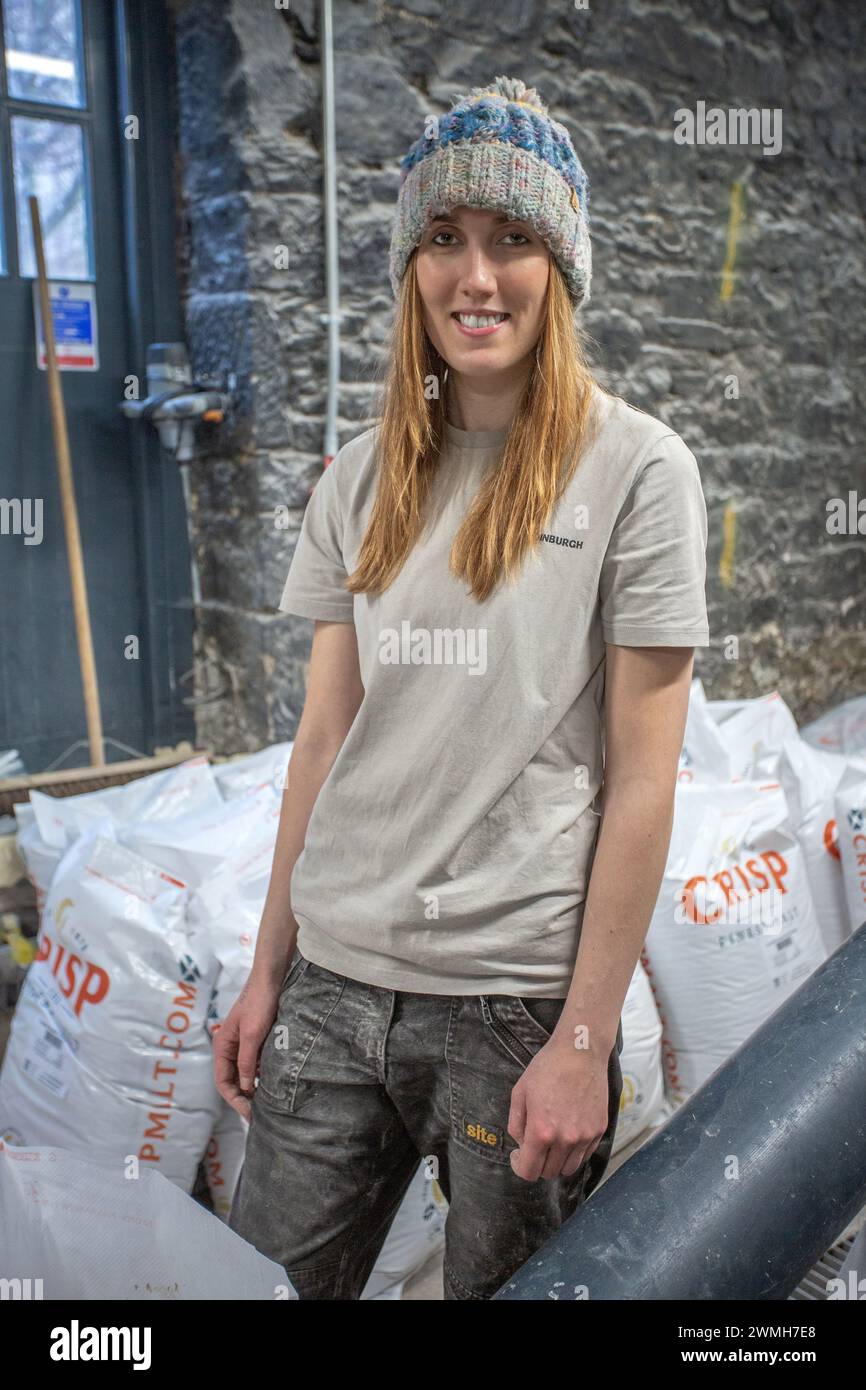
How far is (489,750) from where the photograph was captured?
1012mm

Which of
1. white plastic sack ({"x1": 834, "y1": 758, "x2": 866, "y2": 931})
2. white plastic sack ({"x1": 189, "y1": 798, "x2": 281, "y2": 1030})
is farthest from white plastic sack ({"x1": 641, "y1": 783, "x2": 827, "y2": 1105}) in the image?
white plastic sack ({"x1": 189, "y1": 798, "x2": 281, "y2": 1030})

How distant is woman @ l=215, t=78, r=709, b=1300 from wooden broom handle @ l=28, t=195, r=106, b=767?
1574 mm

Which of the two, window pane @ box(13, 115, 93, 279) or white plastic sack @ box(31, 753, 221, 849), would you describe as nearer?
white plastic sack @ box(31, 753, 221, 849)

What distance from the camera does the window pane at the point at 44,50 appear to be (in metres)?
2.43

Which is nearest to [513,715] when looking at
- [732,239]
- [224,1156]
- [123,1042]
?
[123,1042]

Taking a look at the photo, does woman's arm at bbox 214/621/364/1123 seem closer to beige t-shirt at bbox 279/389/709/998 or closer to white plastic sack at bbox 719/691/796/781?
beige t-shirt at bbox 279/389/709/998

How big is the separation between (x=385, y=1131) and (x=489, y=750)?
40 centimetres

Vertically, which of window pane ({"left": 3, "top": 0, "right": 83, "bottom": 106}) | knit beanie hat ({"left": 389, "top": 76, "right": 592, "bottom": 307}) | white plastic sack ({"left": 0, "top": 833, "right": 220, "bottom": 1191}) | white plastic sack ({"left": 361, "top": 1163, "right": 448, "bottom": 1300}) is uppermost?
window pane ({"left": 3, "top": 0, "right": 83, "bottom": 106})

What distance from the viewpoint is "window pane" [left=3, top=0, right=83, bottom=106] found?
7.96ft

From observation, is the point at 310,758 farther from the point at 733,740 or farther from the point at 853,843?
the point at 733,740

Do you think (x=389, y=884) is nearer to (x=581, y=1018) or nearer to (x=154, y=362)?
(x=581, y=1018)

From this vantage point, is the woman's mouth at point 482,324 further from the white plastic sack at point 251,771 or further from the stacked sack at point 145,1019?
the white plastic sack at point 251,771

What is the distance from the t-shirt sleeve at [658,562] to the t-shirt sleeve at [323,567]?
12.1 inches

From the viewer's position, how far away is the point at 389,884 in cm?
105
